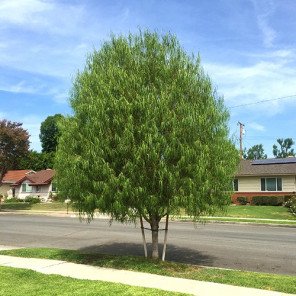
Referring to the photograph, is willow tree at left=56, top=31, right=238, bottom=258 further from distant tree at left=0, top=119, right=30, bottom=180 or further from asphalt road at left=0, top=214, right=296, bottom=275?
distant tree at left=0, top=119, right=30, bottom=180

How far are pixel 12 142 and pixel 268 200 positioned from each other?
2595cm

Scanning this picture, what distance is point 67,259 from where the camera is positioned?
1203 cm

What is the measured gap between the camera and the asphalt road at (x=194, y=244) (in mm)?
12727

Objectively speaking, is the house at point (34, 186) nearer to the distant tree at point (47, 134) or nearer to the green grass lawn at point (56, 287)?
the distant tree at point (47, 134)

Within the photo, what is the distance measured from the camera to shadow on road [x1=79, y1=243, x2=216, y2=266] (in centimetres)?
1298

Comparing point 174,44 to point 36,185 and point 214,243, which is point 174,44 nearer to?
point 214,243

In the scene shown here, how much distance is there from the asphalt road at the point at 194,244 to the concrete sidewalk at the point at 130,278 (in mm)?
3018

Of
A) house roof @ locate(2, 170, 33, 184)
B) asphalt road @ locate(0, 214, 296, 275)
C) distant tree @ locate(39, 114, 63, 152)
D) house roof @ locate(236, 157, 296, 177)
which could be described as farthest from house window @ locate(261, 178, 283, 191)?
distant tree @ locate(39, 114, 63, 152)

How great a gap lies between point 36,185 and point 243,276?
5431cm

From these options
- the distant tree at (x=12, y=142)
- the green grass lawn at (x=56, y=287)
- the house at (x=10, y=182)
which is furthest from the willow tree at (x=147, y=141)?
the house at (x=10, y=182)

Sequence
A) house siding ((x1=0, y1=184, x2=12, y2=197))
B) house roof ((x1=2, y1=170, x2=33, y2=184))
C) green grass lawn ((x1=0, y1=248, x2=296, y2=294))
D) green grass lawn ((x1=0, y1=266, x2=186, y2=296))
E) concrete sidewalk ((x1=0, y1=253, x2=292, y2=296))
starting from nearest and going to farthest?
1. green grass lawn ((x1=0, y1=266, x2=186, y2=296))
2. concrete sidewalk ((x1=0, y1=253, x2=292, y2=296))
3. green grass lawn ((x1=0, y1=248, x2=296, y2=294))
4. house roof ((x1=2, y1=170, x2=33, y2=184))
5. house siding ((x1=0, y1=184, x2=12, y2=197))

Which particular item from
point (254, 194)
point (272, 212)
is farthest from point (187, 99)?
point (254, 194)

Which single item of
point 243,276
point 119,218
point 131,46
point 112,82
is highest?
point 131,46

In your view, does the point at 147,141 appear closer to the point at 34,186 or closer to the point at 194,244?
the point at 194,244
